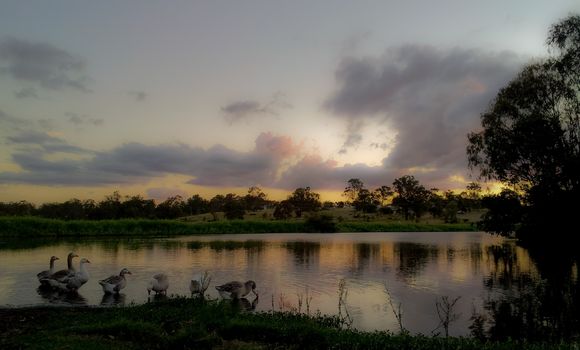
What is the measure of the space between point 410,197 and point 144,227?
119m

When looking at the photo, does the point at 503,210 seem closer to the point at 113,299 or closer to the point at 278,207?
the point at 113,299

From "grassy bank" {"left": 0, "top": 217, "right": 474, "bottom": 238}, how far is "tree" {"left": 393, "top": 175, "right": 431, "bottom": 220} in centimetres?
5248

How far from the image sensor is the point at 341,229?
11556 cm

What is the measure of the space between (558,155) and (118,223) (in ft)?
238

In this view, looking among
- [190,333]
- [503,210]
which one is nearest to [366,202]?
[503,210]

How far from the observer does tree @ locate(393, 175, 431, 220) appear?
178000mm

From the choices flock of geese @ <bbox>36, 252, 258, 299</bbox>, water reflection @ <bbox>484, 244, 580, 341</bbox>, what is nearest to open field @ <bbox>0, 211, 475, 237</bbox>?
water reflection @ <bbox>484, 244, 580, 341</bbox>

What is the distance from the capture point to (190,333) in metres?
13.0

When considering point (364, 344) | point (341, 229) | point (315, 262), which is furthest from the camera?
point (341, 229)

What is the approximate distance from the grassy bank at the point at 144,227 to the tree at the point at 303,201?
55671 millimetres

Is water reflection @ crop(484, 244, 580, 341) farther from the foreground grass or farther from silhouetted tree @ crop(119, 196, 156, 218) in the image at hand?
silhouetted tree @ crop(119, 196, 156, 218)

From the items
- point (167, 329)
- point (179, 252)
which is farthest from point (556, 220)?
point (167, 329)

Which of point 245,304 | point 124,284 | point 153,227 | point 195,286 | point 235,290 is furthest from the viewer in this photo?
point 153,227

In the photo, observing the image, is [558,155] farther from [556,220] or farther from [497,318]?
[497,318]
